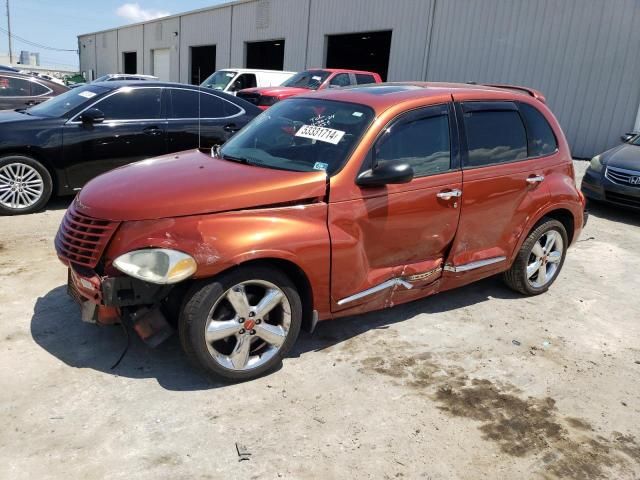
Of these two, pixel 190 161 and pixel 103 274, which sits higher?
pixel 190 161

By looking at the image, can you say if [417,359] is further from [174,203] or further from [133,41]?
[133,41]

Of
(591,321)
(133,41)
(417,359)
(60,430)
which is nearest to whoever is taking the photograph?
(60,430)

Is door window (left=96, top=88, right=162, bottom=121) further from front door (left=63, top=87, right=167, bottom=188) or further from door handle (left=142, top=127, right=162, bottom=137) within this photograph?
door handle (left=142, top=127, right=162, bottom=137)

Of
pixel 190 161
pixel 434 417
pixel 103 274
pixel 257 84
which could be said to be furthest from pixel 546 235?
pixel 257 84

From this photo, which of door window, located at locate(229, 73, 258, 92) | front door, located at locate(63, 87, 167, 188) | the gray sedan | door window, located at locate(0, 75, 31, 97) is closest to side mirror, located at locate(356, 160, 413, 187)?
front door, located at locate(63, 87, 167, 188)

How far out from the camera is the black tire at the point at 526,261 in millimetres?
4484

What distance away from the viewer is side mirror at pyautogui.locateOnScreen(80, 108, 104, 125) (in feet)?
21.2

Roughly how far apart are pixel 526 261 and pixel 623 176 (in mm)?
4544

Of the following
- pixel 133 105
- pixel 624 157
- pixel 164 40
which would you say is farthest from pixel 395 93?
pixel 164 40

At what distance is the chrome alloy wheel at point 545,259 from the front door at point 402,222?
1.19 meters

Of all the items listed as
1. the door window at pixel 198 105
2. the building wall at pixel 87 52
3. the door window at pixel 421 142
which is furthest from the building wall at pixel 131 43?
the door window at pixel 421 142

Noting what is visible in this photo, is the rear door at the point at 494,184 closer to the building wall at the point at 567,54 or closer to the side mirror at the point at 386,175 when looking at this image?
the side mirror at the point at 386,175

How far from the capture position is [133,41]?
1582 inches

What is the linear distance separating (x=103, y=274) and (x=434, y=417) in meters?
2.00
